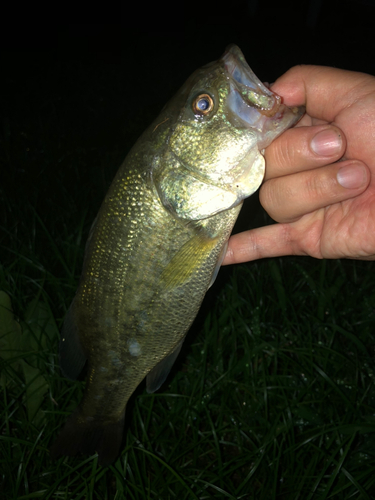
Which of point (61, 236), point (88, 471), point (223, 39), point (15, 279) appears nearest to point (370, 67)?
Result: point (223, 39)

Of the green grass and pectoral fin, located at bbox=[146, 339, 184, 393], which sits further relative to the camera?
the green grass

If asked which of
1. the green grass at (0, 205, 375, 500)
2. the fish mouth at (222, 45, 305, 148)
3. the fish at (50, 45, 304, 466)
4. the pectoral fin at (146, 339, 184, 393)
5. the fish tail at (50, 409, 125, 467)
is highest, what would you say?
the fish mouth at (222, 45, 305, 148)

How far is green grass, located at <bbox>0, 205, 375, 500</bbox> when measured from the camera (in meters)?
2.58

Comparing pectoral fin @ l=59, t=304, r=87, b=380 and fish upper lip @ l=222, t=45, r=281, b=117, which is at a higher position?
fish upper lip @ l=222, t=45, r=281, b=117

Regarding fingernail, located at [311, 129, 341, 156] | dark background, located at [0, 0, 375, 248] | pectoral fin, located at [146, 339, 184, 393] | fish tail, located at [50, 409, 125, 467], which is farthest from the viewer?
dark background, located at [0, 0, 375, 248]

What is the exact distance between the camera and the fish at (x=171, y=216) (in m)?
1.71

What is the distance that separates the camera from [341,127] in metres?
1.99

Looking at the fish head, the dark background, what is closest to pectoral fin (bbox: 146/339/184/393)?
the fish head

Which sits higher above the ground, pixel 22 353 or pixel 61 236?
pixel 61 236

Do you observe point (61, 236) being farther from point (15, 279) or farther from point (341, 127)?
point (341, 127)

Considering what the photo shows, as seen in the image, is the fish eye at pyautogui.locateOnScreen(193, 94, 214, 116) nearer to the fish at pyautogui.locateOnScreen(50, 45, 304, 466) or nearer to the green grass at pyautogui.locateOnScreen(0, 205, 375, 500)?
the fish at pyautogui.locateOnScreen(50, 45, 304, 466)

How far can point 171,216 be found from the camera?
1.81m

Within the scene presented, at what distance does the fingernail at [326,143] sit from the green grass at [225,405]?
165 cm

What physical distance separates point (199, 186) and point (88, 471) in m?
2.16
